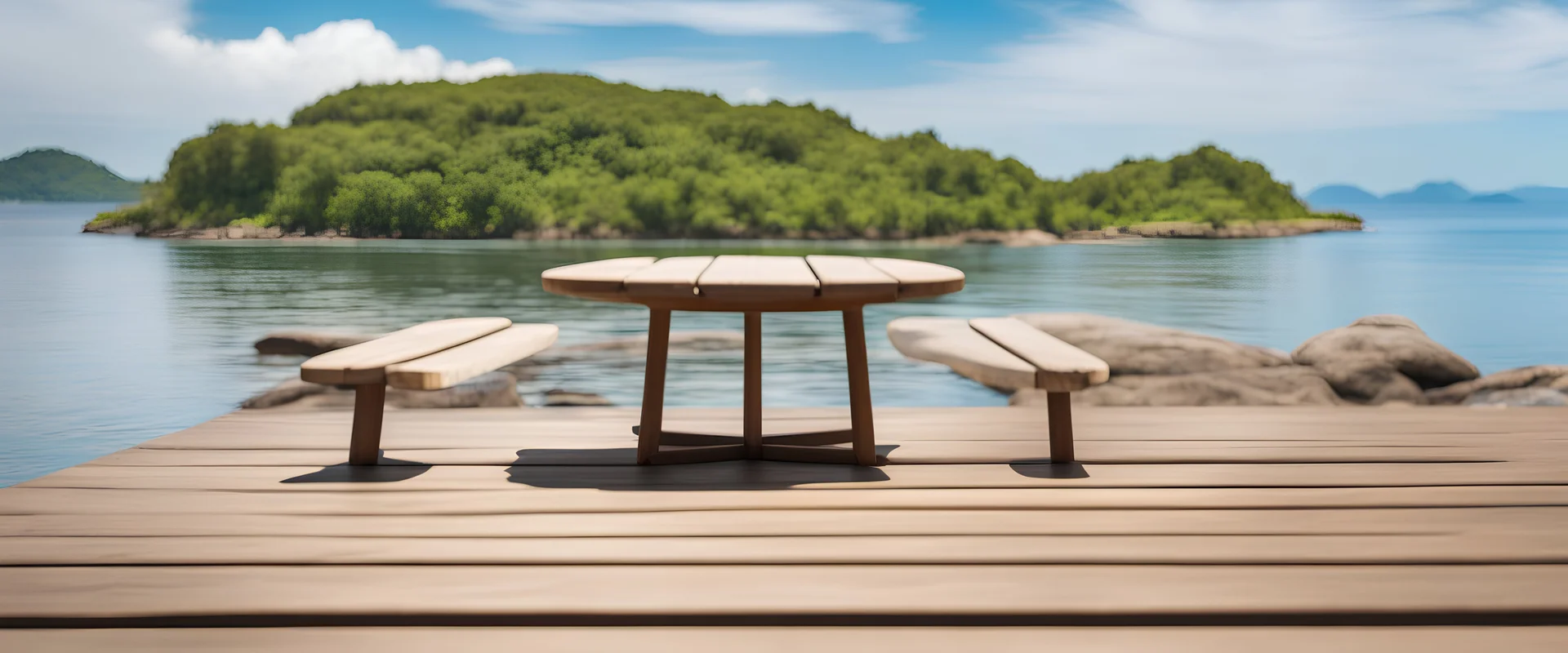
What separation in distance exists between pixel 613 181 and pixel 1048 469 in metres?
52.7

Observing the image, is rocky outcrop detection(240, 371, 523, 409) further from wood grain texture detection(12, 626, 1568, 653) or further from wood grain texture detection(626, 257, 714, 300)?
wood grain texture detection(12, 626, 1568, 653)

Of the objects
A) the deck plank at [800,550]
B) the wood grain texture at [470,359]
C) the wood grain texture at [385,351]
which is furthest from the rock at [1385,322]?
the wood grain texture at [385,351]

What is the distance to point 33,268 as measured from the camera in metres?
44.1

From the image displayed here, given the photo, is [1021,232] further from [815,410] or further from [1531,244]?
[815,410]

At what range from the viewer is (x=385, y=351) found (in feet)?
8.13

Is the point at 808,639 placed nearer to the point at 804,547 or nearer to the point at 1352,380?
the point at 804,547

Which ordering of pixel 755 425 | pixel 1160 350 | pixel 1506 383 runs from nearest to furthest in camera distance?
pixel 755 425
pixel 1506 383
pixel 1160 350

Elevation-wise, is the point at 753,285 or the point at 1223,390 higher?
the point at 753,285

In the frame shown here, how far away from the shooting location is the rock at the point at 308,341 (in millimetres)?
10156

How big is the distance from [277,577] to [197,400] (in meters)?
17.9

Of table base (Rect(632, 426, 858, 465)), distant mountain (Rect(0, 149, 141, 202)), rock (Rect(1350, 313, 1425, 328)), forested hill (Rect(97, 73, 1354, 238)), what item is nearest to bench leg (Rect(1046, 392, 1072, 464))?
table base (Rect(632, 426, 858, 465))

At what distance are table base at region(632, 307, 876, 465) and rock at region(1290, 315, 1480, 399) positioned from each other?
4.10m

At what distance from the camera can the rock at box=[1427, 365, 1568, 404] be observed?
564 cm

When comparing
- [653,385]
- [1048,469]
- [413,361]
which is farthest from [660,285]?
[1048,469]
